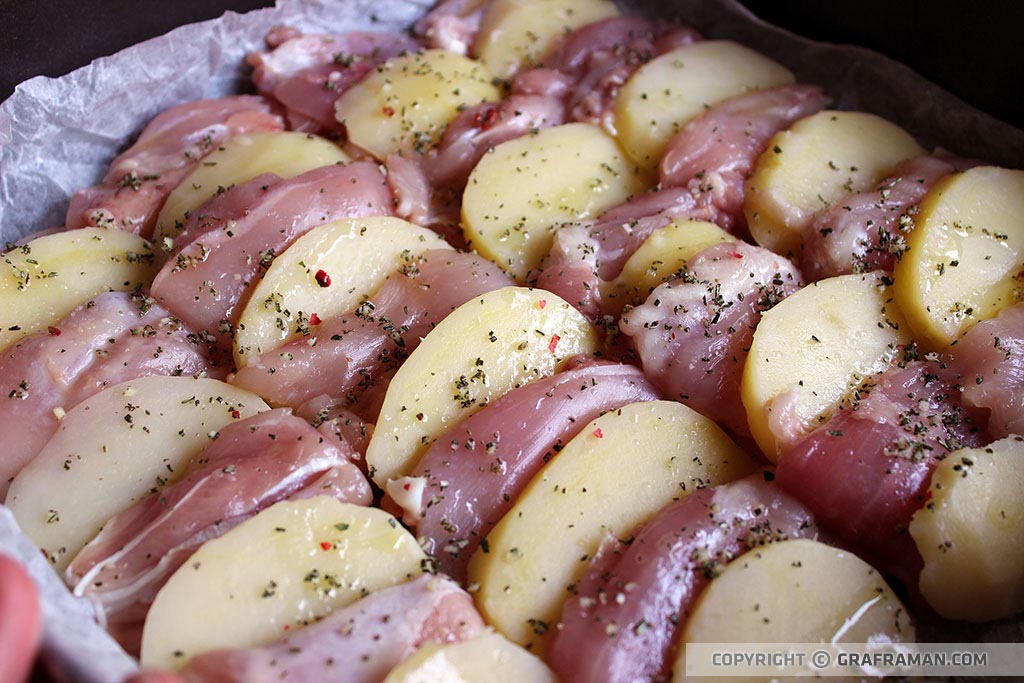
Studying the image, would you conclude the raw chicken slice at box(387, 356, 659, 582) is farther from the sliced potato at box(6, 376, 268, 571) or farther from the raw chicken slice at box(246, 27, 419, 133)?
the raw chicken slice at box(246, 27, 419, 133)

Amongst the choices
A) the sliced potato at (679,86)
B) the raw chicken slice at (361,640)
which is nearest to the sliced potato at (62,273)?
the raw chicken slice at (361,640)

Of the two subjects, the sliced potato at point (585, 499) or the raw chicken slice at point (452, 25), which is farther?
the raw chicken slice at point (452, 25)

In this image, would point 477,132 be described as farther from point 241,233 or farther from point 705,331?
point 705,331

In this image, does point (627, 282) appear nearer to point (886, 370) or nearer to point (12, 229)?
point (886, 370)

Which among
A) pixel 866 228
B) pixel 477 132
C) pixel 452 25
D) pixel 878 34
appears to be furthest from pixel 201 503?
pixel 878 34

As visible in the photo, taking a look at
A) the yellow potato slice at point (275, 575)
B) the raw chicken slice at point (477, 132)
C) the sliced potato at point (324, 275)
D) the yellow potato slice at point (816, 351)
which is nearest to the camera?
the yellow potato slice at point (275, 575)

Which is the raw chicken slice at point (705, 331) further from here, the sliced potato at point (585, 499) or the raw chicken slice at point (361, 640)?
the raw chicken slice at point (361, 640)
